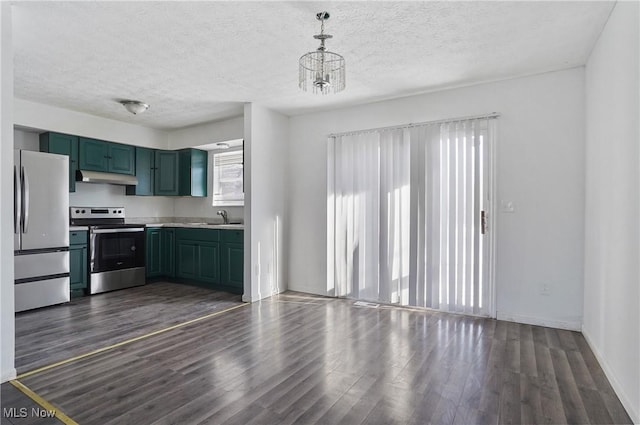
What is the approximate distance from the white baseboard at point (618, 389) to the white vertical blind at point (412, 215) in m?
1.10

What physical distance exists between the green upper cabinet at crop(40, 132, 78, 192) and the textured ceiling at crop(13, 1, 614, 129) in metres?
0.53

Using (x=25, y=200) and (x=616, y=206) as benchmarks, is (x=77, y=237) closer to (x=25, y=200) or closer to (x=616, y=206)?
(x=25, y=200)

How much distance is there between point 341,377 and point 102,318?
9.05 ft

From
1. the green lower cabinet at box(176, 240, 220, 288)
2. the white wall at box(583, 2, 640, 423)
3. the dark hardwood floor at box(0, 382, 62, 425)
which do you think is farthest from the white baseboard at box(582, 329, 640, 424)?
the green lower cabinet at box(176, 240, 220, 288)

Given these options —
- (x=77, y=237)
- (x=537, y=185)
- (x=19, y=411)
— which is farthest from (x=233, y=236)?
(x=537, y=185)

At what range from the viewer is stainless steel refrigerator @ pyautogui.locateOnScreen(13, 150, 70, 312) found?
3.93 metres

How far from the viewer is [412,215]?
4184 mm

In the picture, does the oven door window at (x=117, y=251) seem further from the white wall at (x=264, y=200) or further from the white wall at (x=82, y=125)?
the white wall at (x=264, y=200)

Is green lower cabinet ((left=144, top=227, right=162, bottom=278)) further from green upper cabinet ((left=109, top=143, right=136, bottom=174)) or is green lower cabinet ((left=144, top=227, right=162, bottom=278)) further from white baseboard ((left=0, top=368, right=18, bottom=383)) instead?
white baseboard ((left=0, top=368, right=18, bottom=383))

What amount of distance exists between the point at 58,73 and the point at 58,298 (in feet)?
8.29

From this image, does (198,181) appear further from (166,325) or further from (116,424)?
(116,424)

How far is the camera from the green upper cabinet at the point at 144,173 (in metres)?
5.66

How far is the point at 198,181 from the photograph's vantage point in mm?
5949

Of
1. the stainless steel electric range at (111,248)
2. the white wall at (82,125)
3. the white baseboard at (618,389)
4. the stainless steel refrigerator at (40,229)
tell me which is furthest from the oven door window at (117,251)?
the white baseboard at (618,389)
